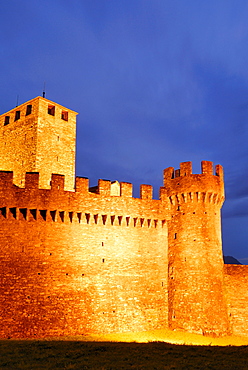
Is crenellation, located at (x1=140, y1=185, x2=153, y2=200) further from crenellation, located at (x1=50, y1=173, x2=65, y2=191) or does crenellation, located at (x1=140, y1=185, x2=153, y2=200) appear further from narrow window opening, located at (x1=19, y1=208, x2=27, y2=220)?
narrow window opening, located at (x1=19, y1=208, x2=27, y2=220)

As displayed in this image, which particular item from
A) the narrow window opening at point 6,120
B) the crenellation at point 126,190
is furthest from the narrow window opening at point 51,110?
the crenellation at point 126,190

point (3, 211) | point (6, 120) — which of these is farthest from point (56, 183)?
point (6, 120)

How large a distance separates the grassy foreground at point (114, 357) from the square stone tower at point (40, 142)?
10892mm

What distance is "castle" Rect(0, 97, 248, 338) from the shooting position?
17.1 meters

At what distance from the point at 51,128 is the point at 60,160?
212 centimetres

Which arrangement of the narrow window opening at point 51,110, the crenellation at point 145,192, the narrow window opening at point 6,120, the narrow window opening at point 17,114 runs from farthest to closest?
1. the narrow window opening at point 6,120
2. the narrow window opening at point 17,114
3. the narrow window opening at point 51,110
4. the crenellation at point 145,192

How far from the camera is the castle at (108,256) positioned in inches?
673

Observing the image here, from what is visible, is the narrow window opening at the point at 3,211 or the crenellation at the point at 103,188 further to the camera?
the crenellation at the point at 103,188

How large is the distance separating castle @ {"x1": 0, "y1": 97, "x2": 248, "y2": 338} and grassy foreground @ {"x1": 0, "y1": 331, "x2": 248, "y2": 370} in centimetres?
338

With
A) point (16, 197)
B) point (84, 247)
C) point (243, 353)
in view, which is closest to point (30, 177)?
point (16, 197)

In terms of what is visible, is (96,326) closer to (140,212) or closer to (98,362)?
(140,212)

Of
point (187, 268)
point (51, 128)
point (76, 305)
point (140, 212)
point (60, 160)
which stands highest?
point (51, 128)

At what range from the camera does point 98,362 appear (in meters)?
10.8

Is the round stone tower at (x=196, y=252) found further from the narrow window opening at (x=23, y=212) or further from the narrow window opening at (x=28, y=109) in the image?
the narrow window opening at (x=28, y=109)
